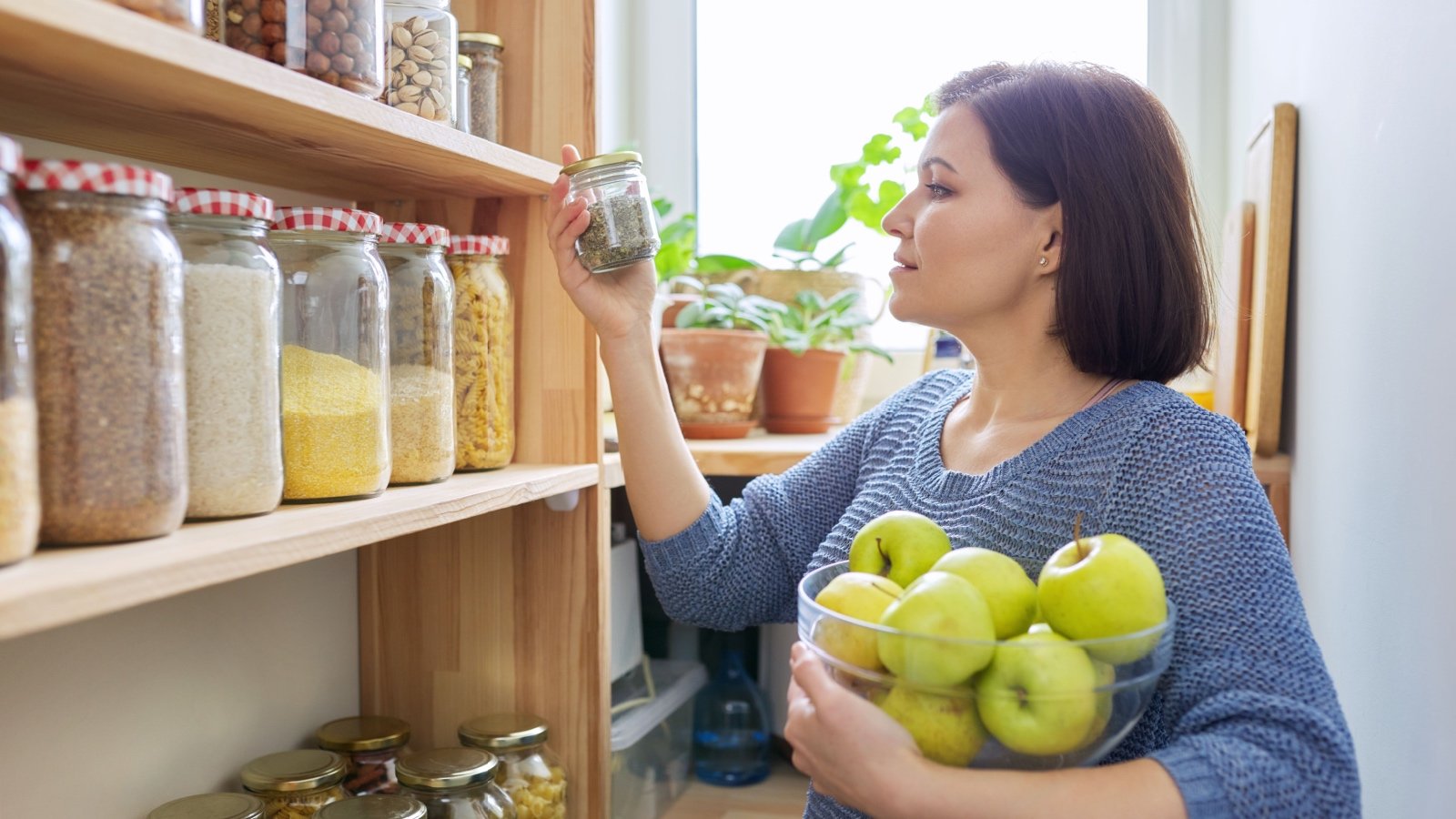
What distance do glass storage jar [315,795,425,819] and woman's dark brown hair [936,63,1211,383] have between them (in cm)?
68

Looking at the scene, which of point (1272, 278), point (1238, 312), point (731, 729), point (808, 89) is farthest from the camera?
point (808, 89)

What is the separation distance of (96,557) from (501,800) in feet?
1.79

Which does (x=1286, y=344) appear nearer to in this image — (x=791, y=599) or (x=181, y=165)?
(x=791, y=599)

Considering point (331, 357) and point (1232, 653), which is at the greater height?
point (331, 357)

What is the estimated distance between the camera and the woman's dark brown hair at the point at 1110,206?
3.21 feet

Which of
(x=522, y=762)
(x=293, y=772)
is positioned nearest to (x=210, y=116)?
(x=293, y=772)

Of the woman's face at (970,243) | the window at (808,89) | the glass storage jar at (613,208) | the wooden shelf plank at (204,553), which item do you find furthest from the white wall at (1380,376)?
the window at (808,89)

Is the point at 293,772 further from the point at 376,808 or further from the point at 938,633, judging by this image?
the point at 938,633

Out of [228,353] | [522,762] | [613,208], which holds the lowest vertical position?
[522,762]

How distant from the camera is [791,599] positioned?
1198 millimetres

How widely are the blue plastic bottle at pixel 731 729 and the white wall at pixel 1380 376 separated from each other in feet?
2.59

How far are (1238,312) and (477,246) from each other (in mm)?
974

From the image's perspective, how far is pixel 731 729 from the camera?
1.69 metres

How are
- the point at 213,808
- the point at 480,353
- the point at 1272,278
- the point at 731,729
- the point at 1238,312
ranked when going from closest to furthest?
the point at 213,808 < the point at 480,353 < the point at 1272,278 < the point at 1238,312 < the point at 731,729
